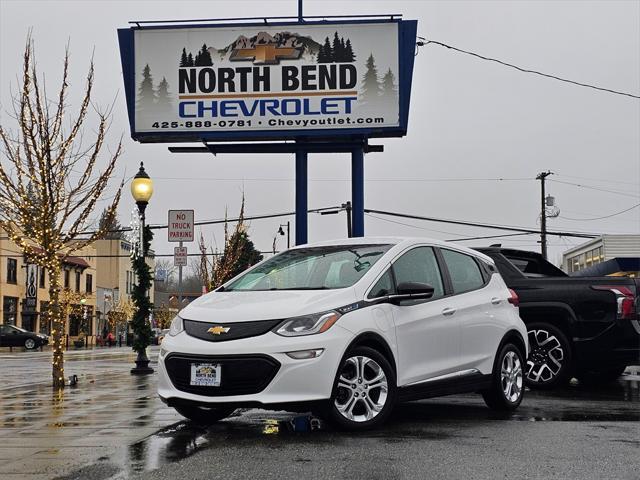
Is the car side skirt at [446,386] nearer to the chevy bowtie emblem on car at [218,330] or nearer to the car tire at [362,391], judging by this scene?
the car tire at [362,391]

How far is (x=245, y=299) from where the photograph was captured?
7.70 metres

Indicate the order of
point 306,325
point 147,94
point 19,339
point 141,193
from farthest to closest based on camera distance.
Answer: point 19,339, point 147,94, point 141,193, point 306,325

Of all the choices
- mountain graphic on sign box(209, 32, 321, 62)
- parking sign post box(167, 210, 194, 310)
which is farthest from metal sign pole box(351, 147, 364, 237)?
parking sign post box(167, 210, 194, 310)

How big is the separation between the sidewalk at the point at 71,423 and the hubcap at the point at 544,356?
4.86 metres

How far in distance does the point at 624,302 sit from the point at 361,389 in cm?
541

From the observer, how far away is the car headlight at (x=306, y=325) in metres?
7.08

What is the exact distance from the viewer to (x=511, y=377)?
9320 millimetres

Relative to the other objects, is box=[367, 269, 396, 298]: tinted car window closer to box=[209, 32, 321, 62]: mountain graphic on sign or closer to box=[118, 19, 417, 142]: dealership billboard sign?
box=[118, 19, 417, 142]: dealership billboard sign

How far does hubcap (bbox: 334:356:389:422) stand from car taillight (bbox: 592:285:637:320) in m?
5.06

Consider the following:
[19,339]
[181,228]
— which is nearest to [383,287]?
[181,228]

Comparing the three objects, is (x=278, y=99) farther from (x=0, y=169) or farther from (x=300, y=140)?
(x=0, y=169)

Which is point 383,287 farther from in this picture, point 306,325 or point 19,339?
point 19,339

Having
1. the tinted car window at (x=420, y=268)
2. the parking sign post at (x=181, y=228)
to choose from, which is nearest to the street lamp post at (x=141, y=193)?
the parking sign post at (x=181, y=228)

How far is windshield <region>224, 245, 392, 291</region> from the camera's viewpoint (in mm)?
8039
